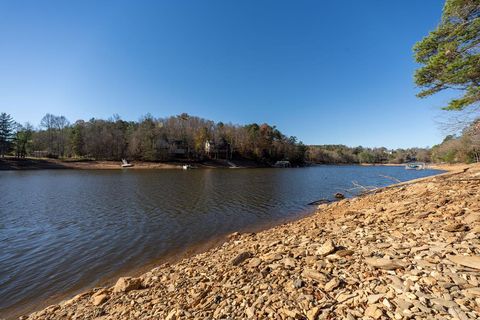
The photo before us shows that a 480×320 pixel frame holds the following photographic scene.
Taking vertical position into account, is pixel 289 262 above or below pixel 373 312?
below

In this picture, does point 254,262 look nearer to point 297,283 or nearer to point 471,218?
point 297,283

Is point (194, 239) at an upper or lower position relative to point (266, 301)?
lower

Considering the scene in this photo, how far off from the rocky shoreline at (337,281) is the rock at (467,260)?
11mm

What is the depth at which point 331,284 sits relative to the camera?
355cm

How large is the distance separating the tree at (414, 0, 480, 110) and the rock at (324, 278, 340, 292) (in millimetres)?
8820

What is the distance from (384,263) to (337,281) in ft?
3.29

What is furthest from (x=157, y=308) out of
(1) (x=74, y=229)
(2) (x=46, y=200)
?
(2) (x=46, y=200)

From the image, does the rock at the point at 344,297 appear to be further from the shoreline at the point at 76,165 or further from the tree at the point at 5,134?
the tree at the point at 5,134

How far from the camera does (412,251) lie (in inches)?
164

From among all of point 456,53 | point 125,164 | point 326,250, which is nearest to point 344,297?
point 326,250

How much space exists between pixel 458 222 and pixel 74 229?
586 inches

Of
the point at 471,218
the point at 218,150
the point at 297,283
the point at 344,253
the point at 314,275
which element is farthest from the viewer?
the point at 218,150

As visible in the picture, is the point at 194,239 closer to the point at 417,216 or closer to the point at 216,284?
the point at 216,284

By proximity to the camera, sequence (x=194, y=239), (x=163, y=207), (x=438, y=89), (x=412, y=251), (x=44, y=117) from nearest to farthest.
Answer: (x=412, y=251)
(x=438, y=89)
(x=194, y=239)
(x=163, y=207)
(x=44, y=117)
